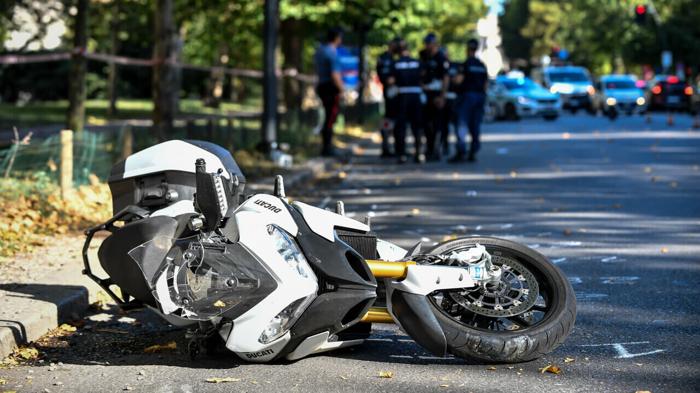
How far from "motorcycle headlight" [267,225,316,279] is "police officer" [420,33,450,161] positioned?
15.1m

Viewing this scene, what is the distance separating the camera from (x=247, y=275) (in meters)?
6.05

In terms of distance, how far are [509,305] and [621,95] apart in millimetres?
45223

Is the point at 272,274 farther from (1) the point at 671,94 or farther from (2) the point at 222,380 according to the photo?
(1) the point at 671,94

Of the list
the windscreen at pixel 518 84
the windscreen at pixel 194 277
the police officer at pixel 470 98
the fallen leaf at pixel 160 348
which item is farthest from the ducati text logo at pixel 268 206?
the windscreen at pixel 518 84

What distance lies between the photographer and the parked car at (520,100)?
147 ft

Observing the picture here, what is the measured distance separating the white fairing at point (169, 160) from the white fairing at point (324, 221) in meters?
0.51

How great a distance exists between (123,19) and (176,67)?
23167 mm

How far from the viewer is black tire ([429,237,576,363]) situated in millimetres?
6137

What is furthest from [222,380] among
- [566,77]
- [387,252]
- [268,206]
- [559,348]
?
[566,77]

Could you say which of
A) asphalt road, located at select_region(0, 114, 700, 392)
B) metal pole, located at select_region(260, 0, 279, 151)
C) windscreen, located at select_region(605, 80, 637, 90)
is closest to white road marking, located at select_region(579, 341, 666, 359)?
asphalt road, located at select_region(0, 114, 700, 392)

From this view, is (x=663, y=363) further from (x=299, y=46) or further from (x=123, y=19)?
(x=123, y=19)

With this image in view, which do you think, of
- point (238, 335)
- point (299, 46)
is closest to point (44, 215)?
point (238, 335)

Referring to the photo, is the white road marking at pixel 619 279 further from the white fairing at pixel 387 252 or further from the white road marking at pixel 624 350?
the white fairing at pixel 387 252

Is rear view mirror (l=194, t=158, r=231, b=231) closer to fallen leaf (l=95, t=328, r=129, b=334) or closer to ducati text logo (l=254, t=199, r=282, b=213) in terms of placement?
ducati text logo (l=254, t=199, r=282, b=213)
